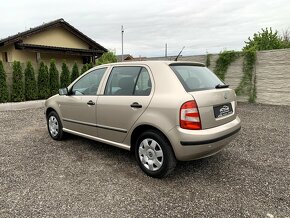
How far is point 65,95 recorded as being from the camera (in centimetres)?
492

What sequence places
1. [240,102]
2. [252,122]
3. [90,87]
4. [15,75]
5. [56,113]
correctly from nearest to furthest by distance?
[90,87] → [56,113] → [252,122] → [15,75] → [240,102]

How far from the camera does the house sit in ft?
45.2

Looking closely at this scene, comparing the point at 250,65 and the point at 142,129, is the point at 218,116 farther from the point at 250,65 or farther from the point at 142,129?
the point at 250,65

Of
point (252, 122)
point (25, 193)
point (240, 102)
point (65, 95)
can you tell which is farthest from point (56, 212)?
point (240, 102)

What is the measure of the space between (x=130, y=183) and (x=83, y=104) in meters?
1.77

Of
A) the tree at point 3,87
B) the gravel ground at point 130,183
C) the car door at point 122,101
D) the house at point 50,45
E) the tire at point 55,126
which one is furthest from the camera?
the house at point 50,45

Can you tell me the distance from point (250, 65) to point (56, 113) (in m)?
8.57

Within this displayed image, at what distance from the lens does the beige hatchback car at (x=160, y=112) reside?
3150 mm

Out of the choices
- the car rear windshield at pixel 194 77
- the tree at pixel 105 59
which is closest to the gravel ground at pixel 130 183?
the car rear windshield at pixel 194 77

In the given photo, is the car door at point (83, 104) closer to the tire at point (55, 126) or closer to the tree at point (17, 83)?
the tire at point (55, 126)

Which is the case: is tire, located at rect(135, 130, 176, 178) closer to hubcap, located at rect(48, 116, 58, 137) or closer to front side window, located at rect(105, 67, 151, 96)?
front side window, located at rect(105, 67, 151, 96)

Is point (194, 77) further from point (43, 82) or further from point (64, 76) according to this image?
point (64, 76)

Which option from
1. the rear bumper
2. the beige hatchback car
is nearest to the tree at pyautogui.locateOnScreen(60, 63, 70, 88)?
the beige hatchback car

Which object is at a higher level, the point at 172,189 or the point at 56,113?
the point at 56,113
